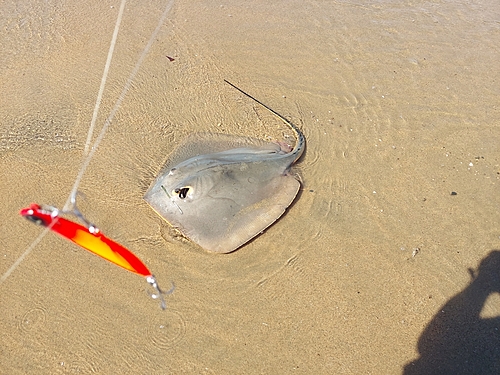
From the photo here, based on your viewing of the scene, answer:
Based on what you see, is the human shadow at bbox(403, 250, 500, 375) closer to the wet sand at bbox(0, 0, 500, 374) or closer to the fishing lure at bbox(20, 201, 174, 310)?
the wet sand at bbox(0, 0, 500, 374)

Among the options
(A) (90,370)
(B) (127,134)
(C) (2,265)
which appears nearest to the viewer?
(A) (90,370)

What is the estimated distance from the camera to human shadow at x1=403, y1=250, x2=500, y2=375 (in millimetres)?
4391

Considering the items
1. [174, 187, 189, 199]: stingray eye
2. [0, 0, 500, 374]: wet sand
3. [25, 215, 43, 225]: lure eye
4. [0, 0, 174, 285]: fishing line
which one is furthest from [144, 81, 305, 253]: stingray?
[25, 215, 43, 225]: lure eye

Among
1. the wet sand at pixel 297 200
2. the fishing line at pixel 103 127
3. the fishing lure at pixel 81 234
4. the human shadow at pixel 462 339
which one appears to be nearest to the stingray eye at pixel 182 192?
the wet sand at pixel 297 200

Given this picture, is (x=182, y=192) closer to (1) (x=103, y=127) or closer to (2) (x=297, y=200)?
(2) (x=297, y=200)

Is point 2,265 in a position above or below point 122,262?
below

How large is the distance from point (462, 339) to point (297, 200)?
8.73ft

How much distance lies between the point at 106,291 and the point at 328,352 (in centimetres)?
267

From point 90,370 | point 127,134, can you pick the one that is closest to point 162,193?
point 127,134

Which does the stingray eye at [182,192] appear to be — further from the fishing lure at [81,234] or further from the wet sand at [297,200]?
the fishing lure at [81,234]

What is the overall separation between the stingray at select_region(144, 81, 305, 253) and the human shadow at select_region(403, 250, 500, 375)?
93.7 inches

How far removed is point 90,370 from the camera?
163 inches

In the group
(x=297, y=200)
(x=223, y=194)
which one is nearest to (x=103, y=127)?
(x=223, y=194)

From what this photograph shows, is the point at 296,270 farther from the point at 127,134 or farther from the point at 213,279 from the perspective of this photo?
the point at 127,134
